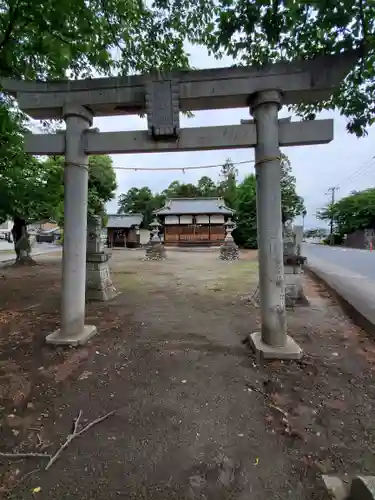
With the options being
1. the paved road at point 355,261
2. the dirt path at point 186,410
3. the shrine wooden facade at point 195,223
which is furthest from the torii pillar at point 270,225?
the shrine wooden facade at point 195,223

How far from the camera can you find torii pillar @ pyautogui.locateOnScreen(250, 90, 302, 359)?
364 centimetres

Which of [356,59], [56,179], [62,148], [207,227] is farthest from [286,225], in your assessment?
[207,227]

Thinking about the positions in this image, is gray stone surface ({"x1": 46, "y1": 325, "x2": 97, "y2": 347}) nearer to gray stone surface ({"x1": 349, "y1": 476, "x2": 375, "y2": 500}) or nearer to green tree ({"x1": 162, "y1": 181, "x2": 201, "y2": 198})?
gray stone surface ({"x1": 349, "y1": 476, "x2": 375, "y2": 500})

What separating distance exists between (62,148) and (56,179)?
6.58 metres

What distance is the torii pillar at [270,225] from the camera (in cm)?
364

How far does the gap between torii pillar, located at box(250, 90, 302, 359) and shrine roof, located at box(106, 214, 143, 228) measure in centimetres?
3356

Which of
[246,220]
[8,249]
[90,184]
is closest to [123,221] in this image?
[8,249]

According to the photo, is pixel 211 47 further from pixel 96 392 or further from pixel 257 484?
pixel 257 484

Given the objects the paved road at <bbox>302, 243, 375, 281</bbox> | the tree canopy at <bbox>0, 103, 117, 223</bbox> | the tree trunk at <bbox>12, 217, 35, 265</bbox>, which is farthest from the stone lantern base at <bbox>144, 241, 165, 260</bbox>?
the paved road at <bbox>302, 243, 375, 281</bbox>

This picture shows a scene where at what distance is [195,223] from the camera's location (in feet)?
109

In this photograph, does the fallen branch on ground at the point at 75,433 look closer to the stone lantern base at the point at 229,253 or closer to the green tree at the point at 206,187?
the stone lantern base at the point at 229,253

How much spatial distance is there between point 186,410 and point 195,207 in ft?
104

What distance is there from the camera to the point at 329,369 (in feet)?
11.5

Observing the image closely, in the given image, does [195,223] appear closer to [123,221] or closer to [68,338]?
[123,221]
